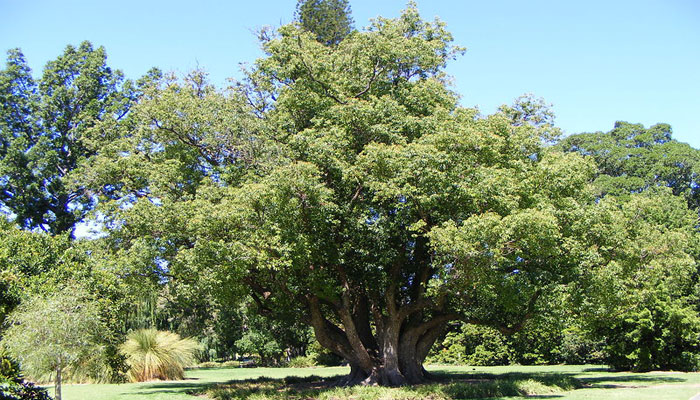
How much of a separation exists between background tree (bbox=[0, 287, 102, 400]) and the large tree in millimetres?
4400

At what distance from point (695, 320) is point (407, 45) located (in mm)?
17176

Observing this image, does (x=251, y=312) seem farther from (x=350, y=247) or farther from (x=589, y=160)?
(x=589, y=160)

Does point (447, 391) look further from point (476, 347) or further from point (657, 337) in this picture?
point (476, 347)

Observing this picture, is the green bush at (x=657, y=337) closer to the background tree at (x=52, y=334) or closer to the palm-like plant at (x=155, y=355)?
the palm-like plant at (x=155, y=355)

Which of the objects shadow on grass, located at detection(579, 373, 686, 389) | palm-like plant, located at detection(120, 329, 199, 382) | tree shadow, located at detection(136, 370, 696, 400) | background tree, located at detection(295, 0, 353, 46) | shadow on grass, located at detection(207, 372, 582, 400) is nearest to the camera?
shadow on grass, located at detection(207, 372, 582, 400)

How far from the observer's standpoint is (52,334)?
1254 cm

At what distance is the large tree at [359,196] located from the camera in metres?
16.8

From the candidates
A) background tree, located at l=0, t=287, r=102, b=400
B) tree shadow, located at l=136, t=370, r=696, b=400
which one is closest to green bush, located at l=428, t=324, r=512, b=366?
tree shadow, located at l=136, t=370, r=696, b=400

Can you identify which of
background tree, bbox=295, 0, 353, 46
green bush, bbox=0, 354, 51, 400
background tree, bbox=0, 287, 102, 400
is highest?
background tree, bbox=295, 0, 353, 46

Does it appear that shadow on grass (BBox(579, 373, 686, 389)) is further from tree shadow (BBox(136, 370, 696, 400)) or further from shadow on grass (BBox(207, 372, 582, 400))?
shadow on grass (BBox(207, 372, 582, 400))

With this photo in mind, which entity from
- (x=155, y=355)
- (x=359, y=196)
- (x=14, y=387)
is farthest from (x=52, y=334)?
(x=155, y=355)

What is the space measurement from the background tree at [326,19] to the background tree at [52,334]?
78.2 ft

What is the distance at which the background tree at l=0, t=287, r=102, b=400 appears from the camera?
40.7 ft

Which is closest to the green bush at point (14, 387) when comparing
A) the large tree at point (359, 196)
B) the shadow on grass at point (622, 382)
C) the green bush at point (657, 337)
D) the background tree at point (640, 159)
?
the large tree at point (359, 196)
